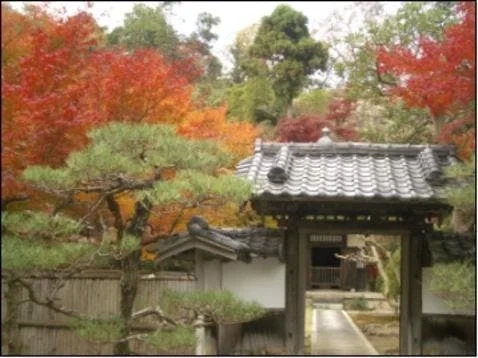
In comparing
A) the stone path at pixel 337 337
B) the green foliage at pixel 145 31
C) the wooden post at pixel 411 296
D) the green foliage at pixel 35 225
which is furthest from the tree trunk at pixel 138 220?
the stone path at pixel 337 337

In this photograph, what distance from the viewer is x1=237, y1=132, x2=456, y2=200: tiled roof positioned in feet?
21.6

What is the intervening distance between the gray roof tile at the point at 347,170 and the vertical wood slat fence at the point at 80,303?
147 cm

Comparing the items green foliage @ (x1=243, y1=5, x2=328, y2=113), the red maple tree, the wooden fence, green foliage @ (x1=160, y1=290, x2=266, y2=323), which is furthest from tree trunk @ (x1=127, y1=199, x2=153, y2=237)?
the wooden fence

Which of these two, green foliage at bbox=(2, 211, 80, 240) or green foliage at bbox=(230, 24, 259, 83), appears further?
green foliage at bbox=(230, 24, 259, 83)

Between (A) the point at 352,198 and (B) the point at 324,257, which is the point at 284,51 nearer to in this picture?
(A) the point at 352,198

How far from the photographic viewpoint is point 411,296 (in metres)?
7.29

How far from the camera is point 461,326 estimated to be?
703 cm

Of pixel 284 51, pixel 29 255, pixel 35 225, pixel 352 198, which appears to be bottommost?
pixel 29 255

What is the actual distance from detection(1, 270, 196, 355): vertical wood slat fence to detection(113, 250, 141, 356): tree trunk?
0.85 metres

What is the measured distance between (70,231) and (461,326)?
431cm

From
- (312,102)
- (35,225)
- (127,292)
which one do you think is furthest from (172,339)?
(312,102)

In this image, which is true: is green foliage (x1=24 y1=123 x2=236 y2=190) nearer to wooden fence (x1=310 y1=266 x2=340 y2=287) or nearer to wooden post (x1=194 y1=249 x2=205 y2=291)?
wooden post (x1=194 y1=249 x2=205 y2=291)

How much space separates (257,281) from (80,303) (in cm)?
202

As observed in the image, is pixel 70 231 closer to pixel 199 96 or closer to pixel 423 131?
→ pixel 199 96
